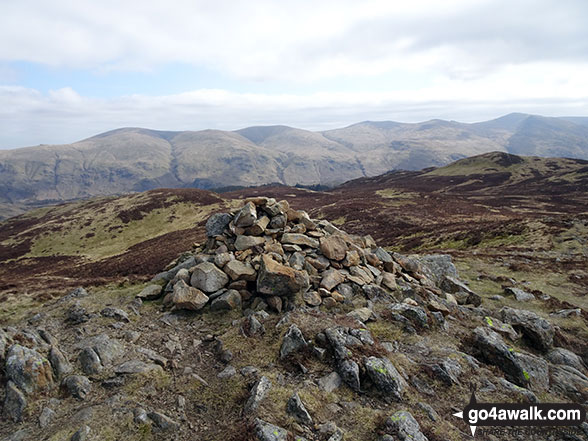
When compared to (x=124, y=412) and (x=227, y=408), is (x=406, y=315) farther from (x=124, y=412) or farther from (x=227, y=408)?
(x=124, y=412)

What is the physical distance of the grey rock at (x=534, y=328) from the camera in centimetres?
1411

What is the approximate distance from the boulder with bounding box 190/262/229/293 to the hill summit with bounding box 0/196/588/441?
7 cm

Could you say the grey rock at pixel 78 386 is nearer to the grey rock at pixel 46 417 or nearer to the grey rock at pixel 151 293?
the grey rock at pixel 46 417

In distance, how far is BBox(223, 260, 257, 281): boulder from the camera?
16.2 meters

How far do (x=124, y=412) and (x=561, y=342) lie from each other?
19310 mm

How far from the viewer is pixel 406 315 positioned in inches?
574

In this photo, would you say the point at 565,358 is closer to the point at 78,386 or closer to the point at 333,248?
the point at 333,248

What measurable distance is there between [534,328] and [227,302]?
50.1ft

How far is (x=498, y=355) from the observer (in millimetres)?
12219

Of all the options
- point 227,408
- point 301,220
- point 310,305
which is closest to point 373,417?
point 227,408

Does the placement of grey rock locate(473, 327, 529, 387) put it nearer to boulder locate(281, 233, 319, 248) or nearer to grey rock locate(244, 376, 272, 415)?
grey rock locate(244, 376, 272, 415)

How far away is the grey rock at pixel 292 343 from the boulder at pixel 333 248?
686 cm

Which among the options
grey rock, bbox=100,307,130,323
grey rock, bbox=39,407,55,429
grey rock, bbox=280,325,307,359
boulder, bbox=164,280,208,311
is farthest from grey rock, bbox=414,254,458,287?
grey rock, bbox=39,407,55,429

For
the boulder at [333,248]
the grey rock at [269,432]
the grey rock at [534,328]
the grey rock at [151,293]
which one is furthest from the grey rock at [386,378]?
the grey rock at [151,293]
